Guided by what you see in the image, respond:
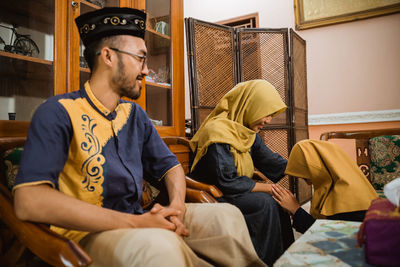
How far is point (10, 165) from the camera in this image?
3.76ft

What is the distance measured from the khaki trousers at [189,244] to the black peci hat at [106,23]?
79cm

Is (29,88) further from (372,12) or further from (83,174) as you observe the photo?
(372,12)

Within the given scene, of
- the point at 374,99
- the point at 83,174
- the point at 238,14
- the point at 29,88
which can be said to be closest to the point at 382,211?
the point at 83,174

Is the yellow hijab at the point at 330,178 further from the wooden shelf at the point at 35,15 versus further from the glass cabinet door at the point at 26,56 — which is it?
the wooden shelf at the point at 35,15

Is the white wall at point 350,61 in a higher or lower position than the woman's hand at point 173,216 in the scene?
higher

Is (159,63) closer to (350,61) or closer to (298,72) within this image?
(298,72)

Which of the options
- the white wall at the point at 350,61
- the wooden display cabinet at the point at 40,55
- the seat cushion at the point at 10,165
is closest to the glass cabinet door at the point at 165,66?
the wooden display cabinet at the point at 40,55

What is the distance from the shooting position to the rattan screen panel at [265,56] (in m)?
3.28

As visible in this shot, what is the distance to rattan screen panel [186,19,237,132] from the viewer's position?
110 inches

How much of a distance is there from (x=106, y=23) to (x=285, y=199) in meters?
1.33

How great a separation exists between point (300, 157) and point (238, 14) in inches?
134

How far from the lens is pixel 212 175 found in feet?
6.28

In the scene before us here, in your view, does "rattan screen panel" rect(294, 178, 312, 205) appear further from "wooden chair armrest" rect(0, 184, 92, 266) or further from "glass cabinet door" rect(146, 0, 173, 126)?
"wooden chair armrest" rect(0, 184, 92, 266)

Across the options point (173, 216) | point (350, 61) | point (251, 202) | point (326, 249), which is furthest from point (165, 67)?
point (350, 61)
